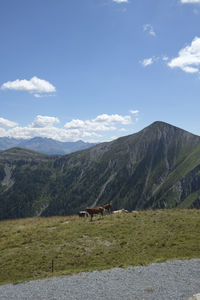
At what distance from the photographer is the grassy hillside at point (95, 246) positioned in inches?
800

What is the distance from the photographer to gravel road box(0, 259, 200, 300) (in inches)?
577

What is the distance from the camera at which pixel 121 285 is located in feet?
52.2

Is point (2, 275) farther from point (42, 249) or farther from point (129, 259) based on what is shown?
point (129, 259)

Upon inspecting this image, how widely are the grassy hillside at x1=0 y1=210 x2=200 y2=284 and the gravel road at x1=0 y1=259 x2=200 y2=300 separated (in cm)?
139

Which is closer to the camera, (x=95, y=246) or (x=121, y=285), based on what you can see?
(x=121, y=285)

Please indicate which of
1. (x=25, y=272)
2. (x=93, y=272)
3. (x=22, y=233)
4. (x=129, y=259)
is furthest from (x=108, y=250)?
(x=22, y=233)

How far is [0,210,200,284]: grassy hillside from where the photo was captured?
20312 millimetres

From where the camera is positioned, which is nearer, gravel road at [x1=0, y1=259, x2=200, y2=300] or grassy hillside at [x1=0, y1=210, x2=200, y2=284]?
gravel road at [x1=0, y1=259, x2=200, y2=300]

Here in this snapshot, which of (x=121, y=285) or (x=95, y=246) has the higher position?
(x=121, y=285)

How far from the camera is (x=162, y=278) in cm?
1655

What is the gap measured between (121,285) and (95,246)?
8.76 meters

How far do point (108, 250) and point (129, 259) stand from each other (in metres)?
3.17

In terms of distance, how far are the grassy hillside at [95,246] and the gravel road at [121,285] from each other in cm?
139

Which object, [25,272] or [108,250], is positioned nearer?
[25,272]
